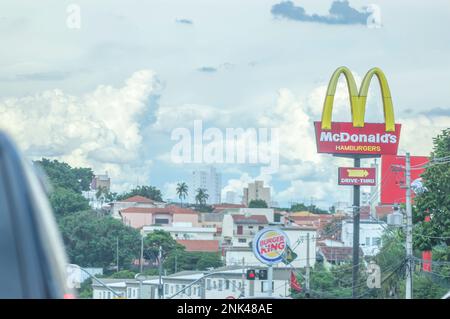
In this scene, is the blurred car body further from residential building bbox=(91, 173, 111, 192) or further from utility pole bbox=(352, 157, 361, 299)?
residential building bbox=(91, 173, 111, 192)

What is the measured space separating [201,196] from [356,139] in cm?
4290

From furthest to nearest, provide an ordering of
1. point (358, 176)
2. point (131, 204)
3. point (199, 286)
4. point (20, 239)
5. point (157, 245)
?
point (131, 204) < point (157, 245) < point (358, 176) < point (199, 286) < point (20, 239)

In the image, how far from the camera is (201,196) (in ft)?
322

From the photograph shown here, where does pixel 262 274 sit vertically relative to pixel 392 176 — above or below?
below

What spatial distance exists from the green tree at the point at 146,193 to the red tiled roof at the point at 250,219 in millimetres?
11687

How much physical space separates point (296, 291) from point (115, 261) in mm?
20317

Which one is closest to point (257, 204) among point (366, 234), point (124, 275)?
point (366, 234)

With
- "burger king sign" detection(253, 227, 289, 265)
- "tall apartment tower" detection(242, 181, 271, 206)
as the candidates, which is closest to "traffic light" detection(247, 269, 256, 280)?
"burger king sign" detection(253, 227, 289, 265)

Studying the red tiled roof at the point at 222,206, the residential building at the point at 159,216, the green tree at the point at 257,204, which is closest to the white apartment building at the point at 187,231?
the residential building at the point at 159,216

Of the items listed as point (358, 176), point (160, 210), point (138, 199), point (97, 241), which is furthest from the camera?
point (138, 199)

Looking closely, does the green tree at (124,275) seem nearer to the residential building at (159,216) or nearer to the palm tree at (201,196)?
the residential building at (159,216)

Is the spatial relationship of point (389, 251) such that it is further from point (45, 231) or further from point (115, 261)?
point (45, 231)

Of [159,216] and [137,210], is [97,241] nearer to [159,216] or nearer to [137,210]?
[137,210]
